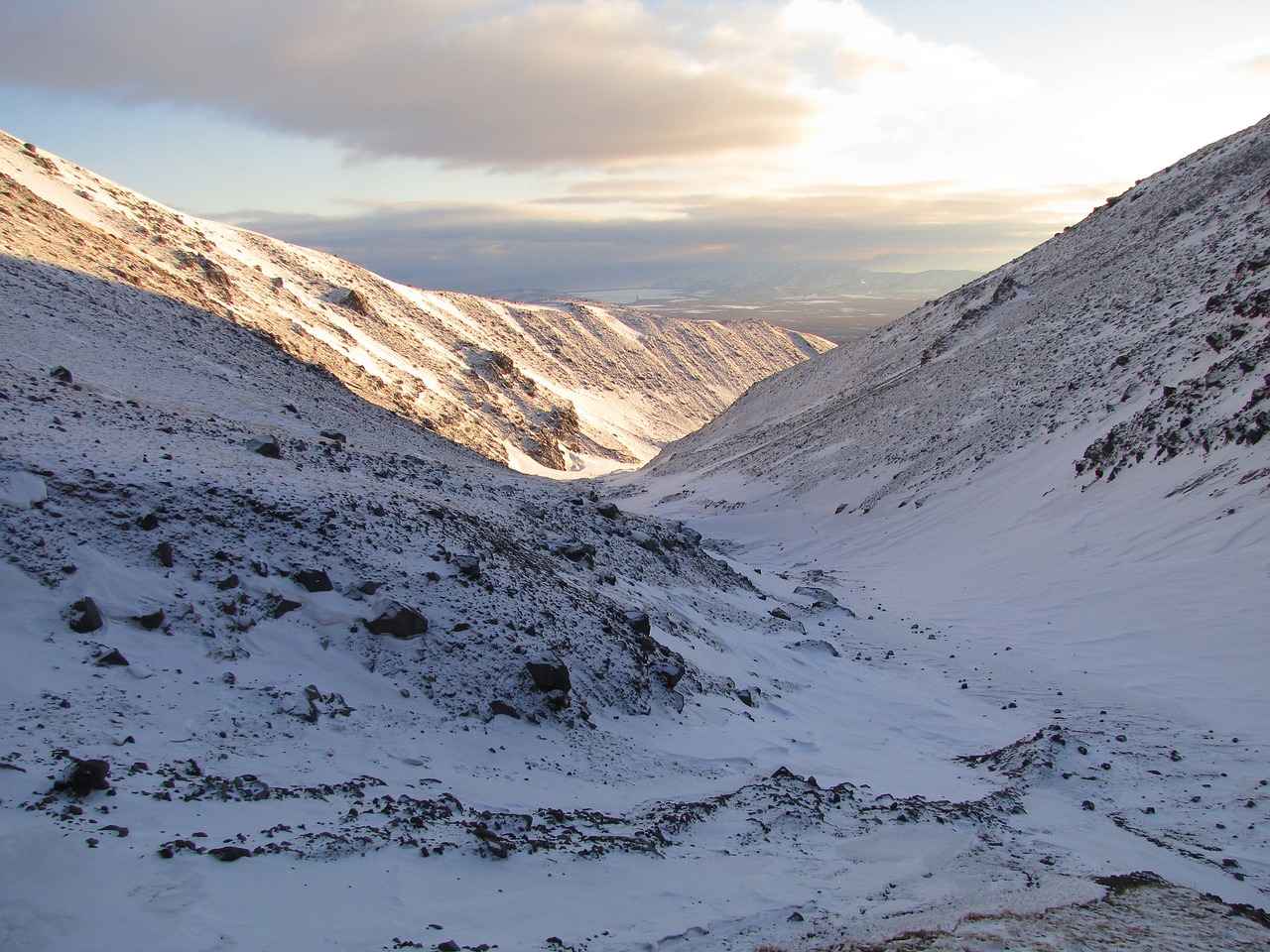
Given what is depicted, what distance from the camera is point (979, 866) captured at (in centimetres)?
680

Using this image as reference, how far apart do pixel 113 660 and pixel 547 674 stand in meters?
4.20

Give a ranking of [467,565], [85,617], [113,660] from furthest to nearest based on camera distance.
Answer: [467,565]
[85,617]
[113,660]

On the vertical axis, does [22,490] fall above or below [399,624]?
above

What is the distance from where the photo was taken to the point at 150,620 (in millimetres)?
7469

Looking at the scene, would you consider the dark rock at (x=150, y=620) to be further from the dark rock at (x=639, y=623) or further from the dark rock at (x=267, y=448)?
the dark rock at (x=267, y=448)

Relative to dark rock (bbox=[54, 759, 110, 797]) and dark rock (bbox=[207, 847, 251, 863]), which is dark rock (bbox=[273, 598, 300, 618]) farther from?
dark rock (bbox=[207, 847, 251, 863])

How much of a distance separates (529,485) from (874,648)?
896cm

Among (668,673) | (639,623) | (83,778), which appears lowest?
(668,673)

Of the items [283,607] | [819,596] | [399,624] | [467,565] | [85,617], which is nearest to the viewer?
[85,617]

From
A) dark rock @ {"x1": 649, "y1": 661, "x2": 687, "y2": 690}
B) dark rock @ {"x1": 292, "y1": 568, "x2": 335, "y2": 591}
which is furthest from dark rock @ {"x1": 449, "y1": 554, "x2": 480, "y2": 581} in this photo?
dark rock @ {"x1": 649, "y1": 661, "x2": 687, "y2": 690}

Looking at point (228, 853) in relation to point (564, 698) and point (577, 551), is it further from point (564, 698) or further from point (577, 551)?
point (577, 551)

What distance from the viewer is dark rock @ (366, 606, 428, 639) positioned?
873 centimetres

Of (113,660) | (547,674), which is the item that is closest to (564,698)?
(547,674)

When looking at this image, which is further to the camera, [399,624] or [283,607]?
[399,624]
